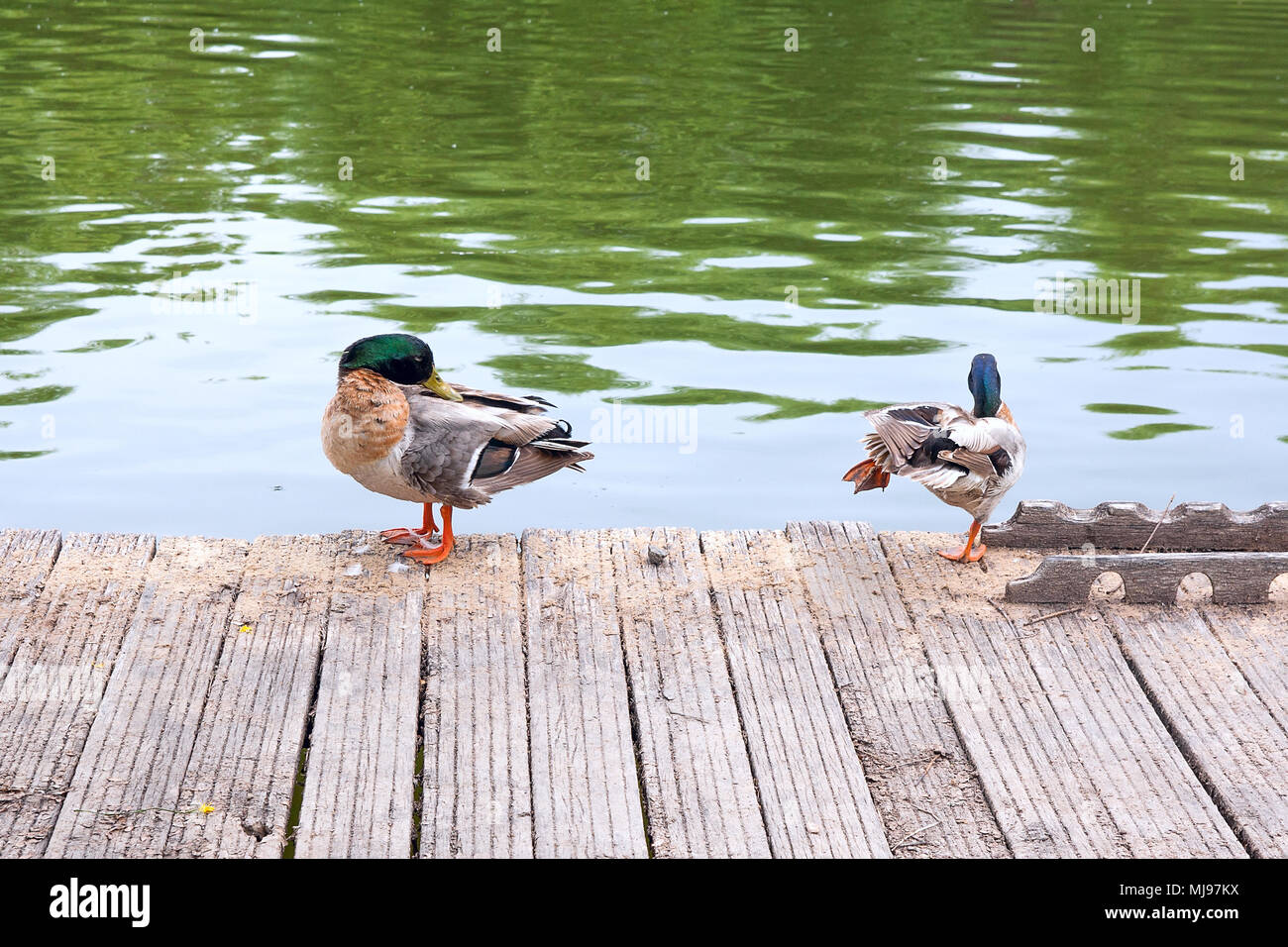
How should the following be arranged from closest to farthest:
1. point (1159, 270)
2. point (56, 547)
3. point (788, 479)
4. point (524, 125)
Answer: point (56, 547), point (788, 479), point (1159, 270), point (524, 125)

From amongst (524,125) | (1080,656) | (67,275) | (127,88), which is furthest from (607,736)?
(127,88)

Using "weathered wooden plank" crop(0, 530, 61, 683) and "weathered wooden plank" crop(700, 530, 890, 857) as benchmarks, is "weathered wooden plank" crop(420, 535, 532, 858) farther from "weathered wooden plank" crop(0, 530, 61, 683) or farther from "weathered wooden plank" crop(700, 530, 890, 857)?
"weathered wooden plank" crop(0, 530, 61, 683)

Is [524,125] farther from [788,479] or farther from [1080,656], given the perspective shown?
[1080,656]

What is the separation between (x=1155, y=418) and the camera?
8773 mm

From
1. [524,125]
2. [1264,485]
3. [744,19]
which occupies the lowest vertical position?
[1264,485]

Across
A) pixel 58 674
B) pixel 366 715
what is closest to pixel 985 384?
pixel 366 715

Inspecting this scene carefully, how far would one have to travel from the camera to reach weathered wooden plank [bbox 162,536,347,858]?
3.40 meters

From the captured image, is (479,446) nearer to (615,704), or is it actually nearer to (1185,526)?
(615,704)

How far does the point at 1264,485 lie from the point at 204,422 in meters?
5.94

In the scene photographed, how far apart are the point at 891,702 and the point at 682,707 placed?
0.58 meters

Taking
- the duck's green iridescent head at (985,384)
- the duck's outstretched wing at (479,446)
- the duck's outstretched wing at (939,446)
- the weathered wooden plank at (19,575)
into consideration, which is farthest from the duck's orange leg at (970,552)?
the weathered wooden plank at (19,575)

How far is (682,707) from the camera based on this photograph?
13.0 feet

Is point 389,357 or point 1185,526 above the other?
point 389,357

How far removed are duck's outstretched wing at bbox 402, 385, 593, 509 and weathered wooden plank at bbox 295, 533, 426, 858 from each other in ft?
1.02
